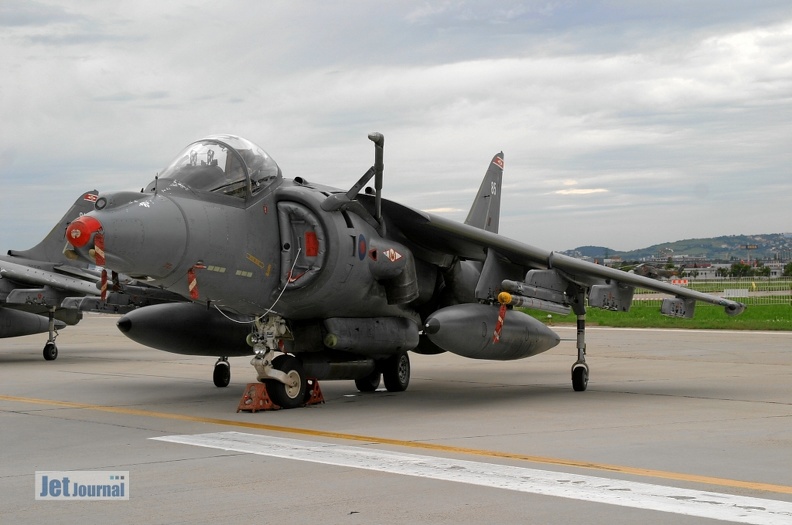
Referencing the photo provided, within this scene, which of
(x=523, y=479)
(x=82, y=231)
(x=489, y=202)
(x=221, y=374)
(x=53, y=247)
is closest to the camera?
(x=523, y=479)

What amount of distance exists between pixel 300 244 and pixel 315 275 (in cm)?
46

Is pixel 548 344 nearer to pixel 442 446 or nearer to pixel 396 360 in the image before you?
pixel 396 360

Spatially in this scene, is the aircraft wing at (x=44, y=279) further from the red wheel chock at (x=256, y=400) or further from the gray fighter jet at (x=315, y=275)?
the red wheel chock at (x=256, y=400)

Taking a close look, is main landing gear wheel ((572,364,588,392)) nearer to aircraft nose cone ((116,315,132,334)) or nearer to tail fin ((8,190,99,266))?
aircraft nose cone ((116,315,132,334))

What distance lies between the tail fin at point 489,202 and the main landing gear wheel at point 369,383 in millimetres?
3871

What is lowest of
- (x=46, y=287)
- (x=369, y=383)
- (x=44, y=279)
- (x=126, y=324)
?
(x=369, y=383)

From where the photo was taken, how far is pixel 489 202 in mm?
17625

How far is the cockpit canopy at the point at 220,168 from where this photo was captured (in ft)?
36.1

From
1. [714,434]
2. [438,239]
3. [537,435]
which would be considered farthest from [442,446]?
[438,239]

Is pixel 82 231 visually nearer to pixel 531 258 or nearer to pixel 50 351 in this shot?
pixel 531 258

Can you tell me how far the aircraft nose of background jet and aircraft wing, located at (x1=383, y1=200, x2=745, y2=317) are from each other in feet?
11.7

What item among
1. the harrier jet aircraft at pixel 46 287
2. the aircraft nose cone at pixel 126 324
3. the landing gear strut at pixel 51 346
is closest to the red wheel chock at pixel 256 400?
the aircraft nose cone at pixel 126 324

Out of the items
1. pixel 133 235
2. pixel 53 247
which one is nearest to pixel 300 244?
pixel 133 235

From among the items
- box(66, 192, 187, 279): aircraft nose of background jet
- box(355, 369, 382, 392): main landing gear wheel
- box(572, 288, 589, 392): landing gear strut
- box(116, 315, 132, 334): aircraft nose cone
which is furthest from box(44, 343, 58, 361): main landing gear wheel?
box(572, 288, 589, 392): landing gear strut
